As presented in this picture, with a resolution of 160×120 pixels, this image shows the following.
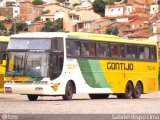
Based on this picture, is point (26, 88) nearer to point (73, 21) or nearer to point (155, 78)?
point (155, 78)

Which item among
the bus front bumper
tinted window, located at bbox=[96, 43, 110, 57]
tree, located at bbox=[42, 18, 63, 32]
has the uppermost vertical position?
tinted window, located at bbox=[96, 43, 110, 57]

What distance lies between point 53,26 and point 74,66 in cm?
14820

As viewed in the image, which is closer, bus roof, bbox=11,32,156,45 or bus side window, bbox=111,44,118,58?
bus roof, bbox=11,32,156,45

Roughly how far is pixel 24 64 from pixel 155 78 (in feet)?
29.3

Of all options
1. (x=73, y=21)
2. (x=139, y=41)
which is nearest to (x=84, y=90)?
(x=139, y=41)

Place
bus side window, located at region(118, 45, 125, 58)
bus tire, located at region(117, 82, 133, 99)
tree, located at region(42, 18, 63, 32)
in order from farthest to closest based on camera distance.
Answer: tree, located at region(42, 18, 63, 32), bus tire, located at region(117, 82, 133, 99), bus side window, located at region(118, 45, 125, 58)

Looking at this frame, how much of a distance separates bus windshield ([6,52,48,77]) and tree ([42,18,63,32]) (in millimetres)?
133898

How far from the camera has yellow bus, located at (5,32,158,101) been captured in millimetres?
31781

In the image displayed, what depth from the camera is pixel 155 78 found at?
3900 cm

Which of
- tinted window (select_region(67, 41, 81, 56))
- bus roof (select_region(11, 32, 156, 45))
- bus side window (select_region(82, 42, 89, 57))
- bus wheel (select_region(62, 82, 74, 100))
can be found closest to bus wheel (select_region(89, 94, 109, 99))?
bus roof (select_region(11, 32, 156, 45))

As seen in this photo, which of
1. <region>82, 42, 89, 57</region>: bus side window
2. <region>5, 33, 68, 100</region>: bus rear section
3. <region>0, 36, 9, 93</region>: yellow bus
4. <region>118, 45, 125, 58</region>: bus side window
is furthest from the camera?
<region>118, 45, 125, 58</region>: bus side window

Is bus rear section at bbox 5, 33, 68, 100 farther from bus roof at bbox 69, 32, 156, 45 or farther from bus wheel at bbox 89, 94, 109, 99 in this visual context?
bus wheel at bbox 89, 94, 109, 99

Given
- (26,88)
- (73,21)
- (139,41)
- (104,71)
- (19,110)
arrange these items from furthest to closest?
(73,21) < (139,41) < (104,71) < (26,88) < (19,110)

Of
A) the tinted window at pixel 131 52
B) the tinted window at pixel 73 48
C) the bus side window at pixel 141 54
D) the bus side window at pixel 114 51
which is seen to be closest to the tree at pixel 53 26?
the bus side window at pixel 141 54
